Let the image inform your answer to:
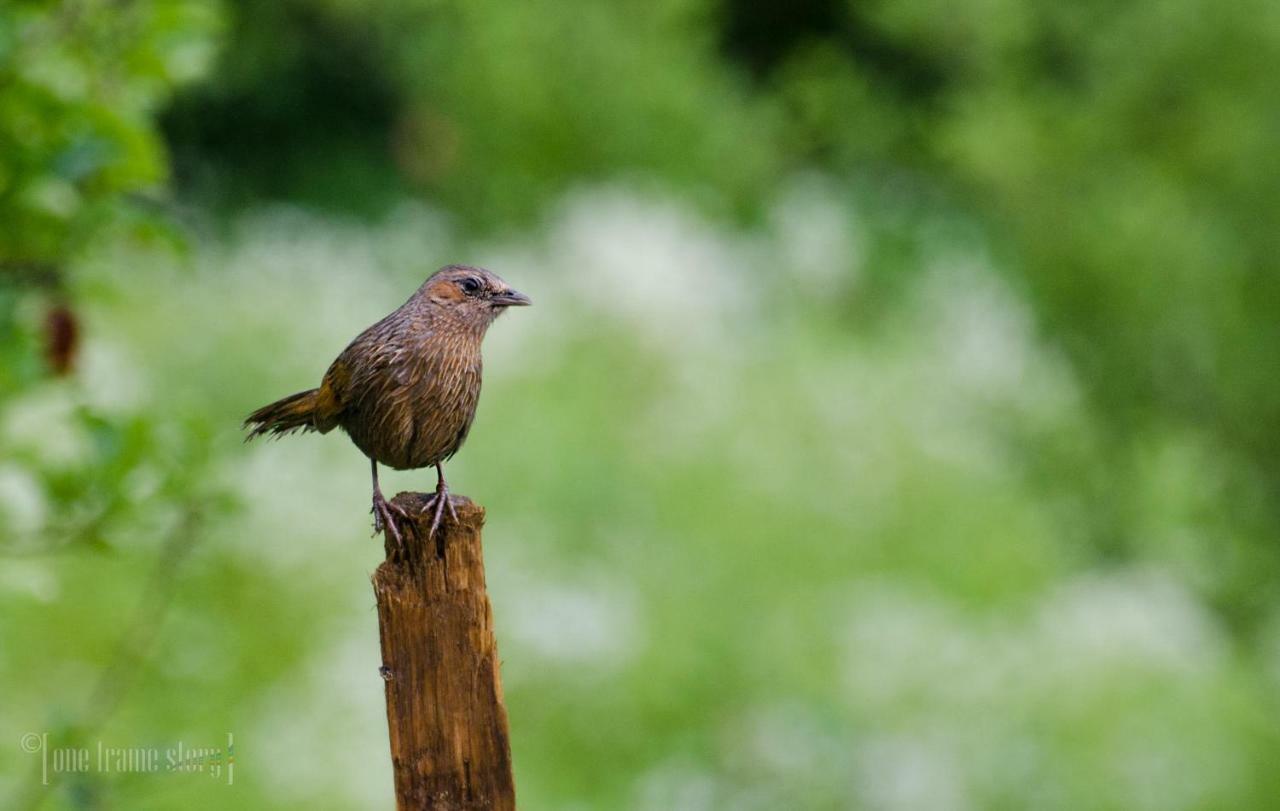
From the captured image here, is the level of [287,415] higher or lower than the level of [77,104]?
lower

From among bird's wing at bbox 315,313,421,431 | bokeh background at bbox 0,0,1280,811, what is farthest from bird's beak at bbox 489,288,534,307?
bokeh background at bbox 0,0,1280,811

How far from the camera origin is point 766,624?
269 inches

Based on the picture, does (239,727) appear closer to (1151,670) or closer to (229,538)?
(229,538)

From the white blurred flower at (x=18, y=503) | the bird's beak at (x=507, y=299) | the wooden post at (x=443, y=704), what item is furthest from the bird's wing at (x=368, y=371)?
the white blurred flower at (x=18, y=503)

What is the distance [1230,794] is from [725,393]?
337cm

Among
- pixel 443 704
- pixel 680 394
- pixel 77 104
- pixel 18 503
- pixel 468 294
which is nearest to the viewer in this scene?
pixel 443 704

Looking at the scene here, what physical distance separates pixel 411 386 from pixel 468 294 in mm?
187

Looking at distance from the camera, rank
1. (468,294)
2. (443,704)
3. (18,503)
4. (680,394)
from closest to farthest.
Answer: (443,704), (468,294), (18,503), (680,394)

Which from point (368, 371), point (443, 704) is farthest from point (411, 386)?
point (443, 704)

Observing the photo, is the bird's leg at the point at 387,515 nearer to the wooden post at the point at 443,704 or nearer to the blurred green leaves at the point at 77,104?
the wooden post at the point at 443,704

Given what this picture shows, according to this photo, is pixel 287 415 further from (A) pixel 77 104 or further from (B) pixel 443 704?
(A) pixel 77 104

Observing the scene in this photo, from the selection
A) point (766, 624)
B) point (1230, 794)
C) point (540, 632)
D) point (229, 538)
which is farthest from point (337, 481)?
point (1230, 794)

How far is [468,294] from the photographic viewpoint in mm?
2410

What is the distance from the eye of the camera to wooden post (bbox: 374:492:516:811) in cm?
218
